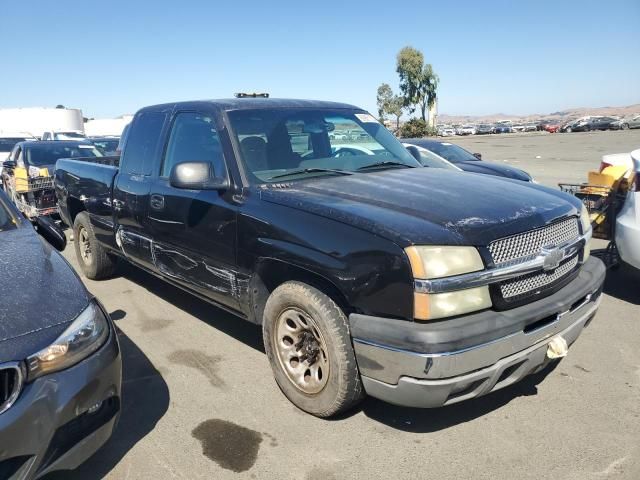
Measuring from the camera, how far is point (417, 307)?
251 centimetres

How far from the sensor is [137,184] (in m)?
4.53

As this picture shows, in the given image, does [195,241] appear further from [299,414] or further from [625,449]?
[625,449]

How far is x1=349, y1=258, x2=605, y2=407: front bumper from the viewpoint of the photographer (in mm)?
2469

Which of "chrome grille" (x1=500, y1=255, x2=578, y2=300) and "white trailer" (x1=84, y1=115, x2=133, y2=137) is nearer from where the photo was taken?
"chrome grille" (x1=500, y1=255, x2=578, y2=300)

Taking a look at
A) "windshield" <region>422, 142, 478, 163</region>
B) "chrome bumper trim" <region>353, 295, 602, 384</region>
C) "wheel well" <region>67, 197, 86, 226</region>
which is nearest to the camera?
"chrome bumper trim" <region>353, 295, 602, 384</region>

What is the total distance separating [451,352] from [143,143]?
3.38 metres

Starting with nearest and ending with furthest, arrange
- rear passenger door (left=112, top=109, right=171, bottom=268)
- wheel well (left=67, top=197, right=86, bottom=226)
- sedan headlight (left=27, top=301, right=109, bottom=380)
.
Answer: sedan headlight (left=27, top=301, right=109, bottom=380), rear passenger door (left=112, top=109, right=171, bottom=268), wheel well (left=67, top=197, right=86, bottom=226)

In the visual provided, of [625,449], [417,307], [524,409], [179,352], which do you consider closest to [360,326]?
[417,307]

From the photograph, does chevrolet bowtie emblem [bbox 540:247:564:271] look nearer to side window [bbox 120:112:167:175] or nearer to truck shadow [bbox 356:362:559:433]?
truck shadow [bbox 356:362:559:433]

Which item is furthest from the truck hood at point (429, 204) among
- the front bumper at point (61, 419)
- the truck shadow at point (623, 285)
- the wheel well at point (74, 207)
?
the wheel well at point (74, 207)

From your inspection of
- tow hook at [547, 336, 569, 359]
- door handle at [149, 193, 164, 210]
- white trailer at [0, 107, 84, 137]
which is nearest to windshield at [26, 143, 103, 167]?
door handle at [149, 193, 164, 210]

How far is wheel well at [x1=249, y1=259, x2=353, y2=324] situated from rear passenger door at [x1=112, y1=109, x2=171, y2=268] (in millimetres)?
1436

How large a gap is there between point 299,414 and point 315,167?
1.67 meters

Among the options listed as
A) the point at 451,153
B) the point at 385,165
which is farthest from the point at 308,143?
the point at 451,153
